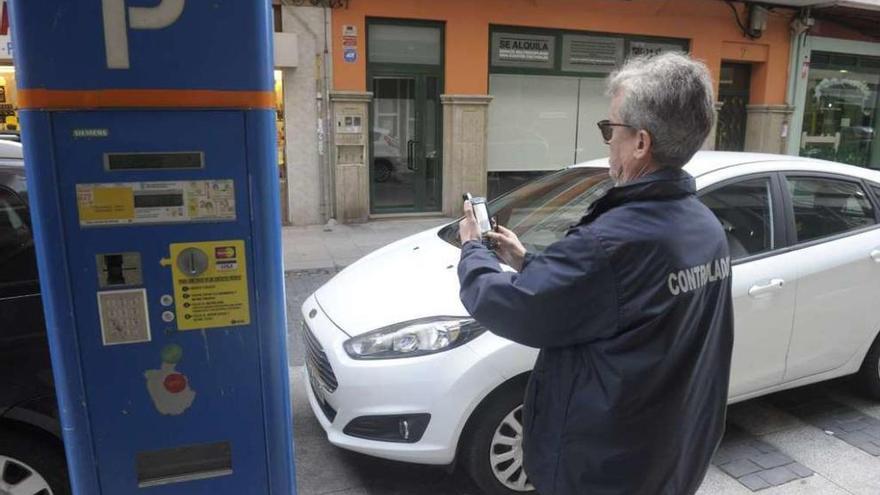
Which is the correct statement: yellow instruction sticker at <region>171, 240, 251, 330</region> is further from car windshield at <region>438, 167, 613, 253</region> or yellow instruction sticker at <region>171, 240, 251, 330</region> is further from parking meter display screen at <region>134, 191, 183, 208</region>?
car windshield at <region>438, 167, 613, 253</region>

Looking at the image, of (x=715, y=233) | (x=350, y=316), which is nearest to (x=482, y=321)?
(x=715, y=233)

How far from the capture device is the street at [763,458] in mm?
A: 3238

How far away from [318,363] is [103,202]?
1.80 metres

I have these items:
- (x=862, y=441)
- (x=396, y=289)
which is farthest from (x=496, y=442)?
(x=862, y=441)

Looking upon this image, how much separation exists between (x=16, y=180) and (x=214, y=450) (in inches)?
61.9

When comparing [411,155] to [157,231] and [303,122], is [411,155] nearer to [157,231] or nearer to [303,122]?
[303,122]

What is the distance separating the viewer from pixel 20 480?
2.48 m

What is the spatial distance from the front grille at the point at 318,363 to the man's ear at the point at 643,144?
1.91m

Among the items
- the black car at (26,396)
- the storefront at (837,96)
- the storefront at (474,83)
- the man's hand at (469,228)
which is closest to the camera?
the man's hand at (469,228)

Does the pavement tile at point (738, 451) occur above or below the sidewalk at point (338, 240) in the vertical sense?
below

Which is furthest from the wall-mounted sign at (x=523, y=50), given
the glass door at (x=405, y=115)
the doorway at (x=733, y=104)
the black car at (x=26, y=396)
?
the black car at (x=26, y=396)

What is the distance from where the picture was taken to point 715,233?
5.60ft

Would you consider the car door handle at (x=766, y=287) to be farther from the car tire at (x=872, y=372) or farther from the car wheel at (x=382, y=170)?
the car wheel at (x=382, y=170)

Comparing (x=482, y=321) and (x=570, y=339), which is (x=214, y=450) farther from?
(x=570, y=339)
